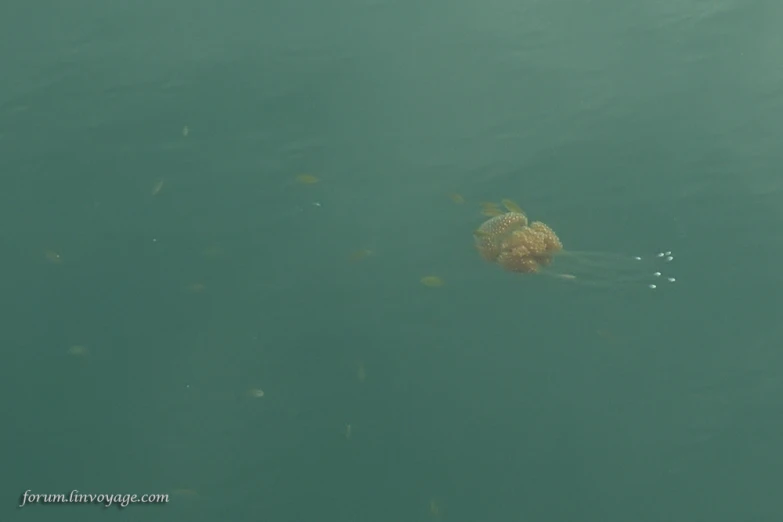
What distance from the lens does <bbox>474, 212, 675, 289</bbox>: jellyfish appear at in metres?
6.21

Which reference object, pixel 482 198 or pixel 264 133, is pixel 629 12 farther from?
pixel 264 133

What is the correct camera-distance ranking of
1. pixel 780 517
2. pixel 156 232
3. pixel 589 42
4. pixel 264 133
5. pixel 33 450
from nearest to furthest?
pixel 780 517
pixel 33 450
pixel 156 232
pixel 264 133
pixel 589 42

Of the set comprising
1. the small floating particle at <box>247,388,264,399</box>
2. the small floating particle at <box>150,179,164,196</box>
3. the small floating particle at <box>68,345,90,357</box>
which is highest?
the small floating particle at <box>150,179,164,196</box>

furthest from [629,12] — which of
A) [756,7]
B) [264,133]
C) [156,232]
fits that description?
[156,232]

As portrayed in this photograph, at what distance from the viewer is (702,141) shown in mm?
7059

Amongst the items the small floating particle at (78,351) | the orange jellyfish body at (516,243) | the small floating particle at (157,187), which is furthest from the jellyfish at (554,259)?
the small floating particle at (78,351)

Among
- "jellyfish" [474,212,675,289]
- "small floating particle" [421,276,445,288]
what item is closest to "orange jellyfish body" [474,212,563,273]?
"jellyfish" [474,212,675,289]

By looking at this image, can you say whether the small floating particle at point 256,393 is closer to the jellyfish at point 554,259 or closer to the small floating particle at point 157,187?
the jellyfish at point 554,259

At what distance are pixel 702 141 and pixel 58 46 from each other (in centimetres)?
543

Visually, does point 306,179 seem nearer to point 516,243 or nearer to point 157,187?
point 157,187

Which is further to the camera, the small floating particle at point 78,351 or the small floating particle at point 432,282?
the small floating particle at point 432,282

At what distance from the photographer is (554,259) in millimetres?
6348

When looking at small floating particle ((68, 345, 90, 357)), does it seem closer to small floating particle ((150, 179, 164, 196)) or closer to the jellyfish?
small floating particle ((150, 179, 164, 196))

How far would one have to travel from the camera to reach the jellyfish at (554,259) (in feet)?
20.4
